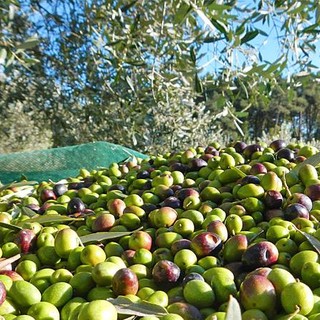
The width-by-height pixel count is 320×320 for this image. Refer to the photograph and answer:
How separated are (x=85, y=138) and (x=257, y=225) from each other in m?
5.09

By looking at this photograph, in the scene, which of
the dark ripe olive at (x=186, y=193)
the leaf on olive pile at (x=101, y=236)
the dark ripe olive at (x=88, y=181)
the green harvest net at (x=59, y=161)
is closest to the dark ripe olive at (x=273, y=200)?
the dark ripe olive at (x=186, y=193)

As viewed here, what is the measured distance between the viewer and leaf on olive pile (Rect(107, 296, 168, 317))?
1.08 metres

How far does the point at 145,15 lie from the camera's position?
4484 millimetres

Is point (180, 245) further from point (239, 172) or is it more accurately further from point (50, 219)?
point (239, 172)

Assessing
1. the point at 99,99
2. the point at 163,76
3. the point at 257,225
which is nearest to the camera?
the point at 257,225

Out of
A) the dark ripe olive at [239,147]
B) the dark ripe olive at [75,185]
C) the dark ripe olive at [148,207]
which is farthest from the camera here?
the dark ripe olive at [239,147]

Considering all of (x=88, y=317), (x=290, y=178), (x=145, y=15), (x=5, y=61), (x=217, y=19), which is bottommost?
(x=88, y=317)

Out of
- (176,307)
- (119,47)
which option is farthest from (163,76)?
(176,307)

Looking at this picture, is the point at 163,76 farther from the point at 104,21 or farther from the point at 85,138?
the point at 85,138

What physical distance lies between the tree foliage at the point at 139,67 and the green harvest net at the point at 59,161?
73cm

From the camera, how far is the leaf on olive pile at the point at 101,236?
158 cm

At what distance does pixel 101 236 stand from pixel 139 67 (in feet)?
11.0

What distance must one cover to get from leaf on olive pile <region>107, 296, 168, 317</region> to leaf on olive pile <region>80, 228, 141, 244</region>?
463 mm

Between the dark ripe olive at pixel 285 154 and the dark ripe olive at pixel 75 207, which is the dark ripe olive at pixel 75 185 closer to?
the dark ripe olive at pixel 75 207
